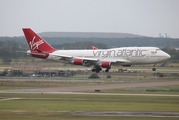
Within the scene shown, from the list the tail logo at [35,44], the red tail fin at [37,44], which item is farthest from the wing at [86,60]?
the tail logo at [35,44]

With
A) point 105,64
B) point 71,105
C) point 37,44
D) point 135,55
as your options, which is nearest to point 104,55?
point 105,64

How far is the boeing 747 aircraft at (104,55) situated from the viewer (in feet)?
315

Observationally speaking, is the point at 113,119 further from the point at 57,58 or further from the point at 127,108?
the point at 57,58

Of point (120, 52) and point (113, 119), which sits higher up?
point (120, 52)

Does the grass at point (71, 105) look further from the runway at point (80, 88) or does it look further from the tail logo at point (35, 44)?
the tail logo at point (35, 44)

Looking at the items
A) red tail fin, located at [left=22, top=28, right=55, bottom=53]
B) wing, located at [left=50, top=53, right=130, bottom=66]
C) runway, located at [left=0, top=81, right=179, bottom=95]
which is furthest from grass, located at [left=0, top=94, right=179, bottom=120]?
red tail fin, located at [left=22, top=28, right=55, bottom=53]

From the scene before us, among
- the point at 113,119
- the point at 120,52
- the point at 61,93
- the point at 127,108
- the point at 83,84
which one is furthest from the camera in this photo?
the point at 120,52

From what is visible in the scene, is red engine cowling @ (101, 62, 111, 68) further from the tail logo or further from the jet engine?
the tail logo

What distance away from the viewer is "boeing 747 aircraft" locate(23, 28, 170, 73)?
96062mm

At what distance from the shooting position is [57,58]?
102812mm

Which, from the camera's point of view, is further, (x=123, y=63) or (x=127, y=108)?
(x=123, y=63)

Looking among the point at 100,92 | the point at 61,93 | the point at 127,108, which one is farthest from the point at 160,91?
the point at 127,108

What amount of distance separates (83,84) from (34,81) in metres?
9.04

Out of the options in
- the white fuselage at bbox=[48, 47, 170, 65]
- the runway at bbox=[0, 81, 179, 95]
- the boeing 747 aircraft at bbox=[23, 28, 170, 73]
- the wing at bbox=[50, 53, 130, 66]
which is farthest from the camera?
the wing at bbox=[50, 53, 130, 66]
